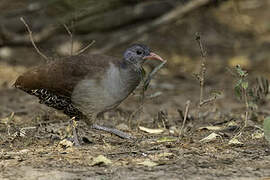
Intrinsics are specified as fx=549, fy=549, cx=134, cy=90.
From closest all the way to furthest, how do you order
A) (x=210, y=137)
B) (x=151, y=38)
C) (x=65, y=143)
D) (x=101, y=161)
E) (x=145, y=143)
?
1. (x=101, y=161)
2. (x=65, y=143)
3. (x=145, y=143)
4. (x=210, y=137)
5. (x=151, y=38)

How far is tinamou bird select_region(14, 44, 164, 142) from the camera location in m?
4.66

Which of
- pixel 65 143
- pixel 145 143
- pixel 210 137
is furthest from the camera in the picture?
pixel 210 137

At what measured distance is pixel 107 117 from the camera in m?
6.35

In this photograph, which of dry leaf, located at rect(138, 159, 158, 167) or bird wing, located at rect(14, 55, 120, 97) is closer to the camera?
dry leaf, located at rect(138, 159, 158, 167)

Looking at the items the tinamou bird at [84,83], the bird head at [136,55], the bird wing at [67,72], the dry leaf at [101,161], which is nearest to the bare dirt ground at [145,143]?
the dry leaf at [101,161]

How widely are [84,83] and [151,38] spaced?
6034 mm

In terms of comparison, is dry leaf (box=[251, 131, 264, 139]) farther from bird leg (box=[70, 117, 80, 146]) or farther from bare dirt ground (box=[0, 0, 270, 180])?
bird leg (box=[70, 117, 80, 146])

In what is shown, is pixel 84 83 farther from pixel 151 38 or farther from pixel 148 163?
pixel 151 38

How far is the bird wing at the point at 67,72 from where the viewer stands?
470 cm

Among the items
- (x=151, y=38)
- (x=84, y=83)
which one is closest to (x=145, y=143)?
(x=84, y=83)

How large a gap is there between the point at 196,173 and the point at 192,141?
0.91 m

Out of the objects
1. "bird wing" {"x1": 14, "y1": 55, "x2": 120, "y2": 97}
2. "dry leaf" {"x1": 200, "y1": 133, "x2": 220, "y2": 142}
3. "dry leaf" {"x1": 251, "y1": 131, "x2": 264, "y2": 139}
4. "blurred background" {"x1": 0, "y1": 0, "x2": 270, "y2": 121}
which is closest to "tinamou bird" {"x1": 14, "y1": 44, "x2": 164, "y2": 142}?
"bird wing" {"x1": 14, "y1": 55, "x2": 120, "y2": 97}

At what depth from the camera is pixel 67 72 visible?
15.6 ft

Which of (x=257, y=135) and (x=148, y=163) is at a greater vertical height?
(x=257, y=135)
